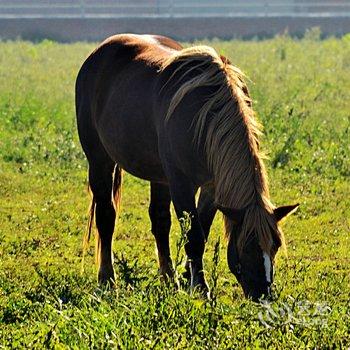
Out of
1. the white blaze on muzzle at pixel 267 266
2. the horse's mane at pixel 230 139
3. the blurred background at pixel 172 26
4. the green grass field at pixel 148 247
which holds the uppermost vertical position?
the horse's mane at pixel 230 139

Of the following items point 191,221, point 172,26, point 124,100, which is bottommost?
point 172,26

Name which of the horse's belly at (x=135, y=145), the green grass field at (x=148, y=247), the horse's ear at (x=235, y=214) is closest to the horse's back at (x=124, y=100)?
the horse's belly at (x=135, y=145)

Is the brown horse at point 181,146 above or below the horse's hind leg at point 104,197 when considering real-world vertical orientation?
above

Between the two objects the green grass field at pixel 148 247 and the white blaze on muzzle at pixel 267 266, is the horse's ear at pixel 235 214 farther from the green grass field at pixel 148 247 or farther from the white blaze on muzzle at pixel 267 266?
the green grass field at pixel 148 247

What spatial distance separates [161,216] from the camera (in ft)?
26.2

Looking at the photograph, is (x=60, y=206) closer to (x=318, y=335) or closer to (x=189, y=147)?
(x=189, y=147)

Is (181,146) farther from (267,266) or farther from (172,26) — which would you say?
(172,26)

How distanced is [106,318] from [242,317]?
26.6 inches

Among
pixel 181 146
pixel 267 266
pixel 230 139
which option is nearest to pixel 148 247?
pixel 181 146

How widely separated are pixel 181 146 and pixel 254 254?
3.52 feet

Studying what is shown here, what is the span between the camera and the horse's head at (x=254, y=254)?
5.93 metres

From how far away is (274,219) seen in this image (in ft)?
19.8

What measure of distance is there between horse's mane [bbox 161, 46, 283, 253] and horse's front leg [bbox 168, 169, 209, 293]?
32 centimetres

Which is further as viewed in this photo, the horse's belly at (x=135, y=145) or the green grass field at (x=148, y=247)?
the horse's belly at (x=135, y=145)
